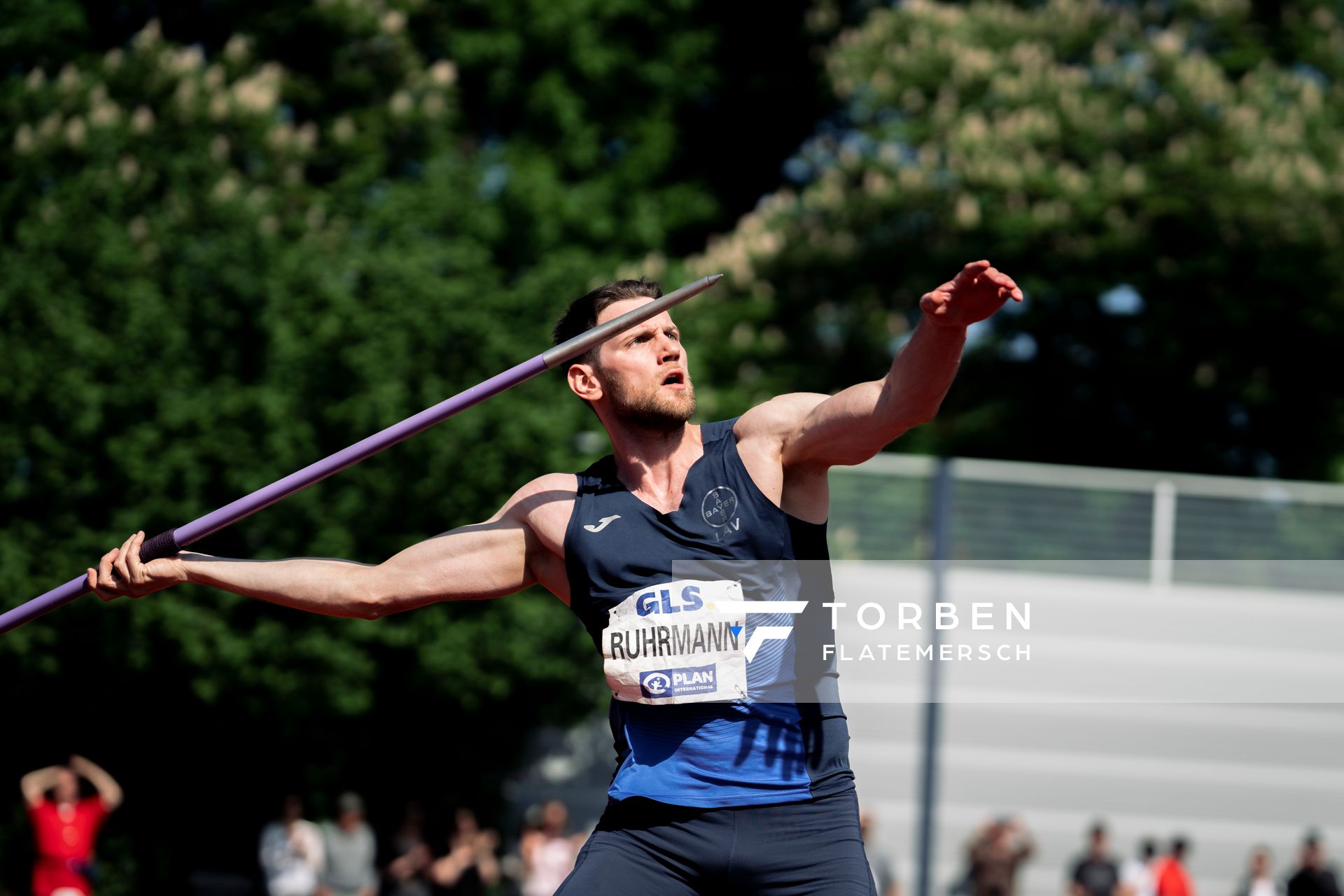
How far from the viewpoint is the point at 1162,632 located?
14.0m

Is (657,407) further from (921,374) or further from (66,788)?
(66,788)

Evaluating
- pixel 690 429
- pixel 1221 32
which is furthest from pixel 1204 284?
pixel 690 429

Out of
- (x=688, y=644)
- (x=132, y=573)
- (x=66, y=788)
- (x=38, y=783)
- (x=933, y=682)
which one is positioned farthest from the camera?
(x=933, y=682)

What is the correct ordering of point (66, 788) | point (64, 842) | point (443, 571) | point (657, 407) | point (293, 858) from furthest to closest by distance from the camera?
point (293, 858) → point (66, 788) → point (64, 842) → point (443, 571) → point (657, 407)

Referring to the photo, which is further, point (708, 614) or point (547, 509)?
point (547, 509)

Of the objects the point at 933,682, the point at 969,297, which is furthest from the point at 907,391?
the point at 933,682

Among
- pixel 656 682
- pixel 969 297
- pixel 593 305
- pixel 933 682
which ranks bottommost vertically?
pixel 656 682

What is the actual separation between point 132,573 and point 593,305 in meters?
1.57

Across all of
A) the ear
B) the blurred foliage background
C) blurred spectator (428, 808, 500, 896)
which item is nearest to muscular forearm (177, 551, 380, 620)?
the ear

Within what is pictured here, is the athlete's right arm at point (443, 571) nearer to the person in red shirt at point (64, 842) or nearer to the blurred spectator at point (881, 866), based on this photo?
the person in red shirt at point (64, 842)

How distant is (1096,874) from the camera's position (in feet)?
40.4

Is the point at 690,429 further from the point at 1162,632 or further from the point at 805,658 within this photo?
the point at 1162,632

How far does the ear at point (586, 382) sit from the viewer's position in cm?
446

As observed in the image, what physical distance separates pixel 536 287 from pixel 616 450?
10.7 m
